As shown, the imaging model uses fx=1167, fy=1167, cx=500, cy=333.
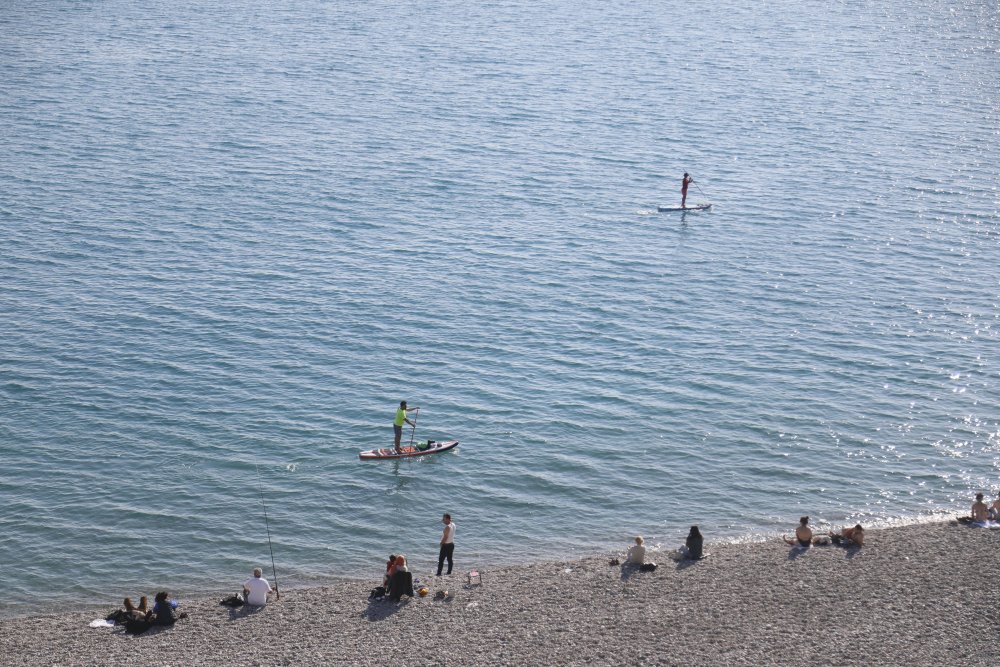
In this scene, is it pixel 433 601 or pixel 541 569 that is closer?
pixel 433 601

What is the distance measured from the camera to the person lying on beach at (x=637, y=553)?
1319 inches

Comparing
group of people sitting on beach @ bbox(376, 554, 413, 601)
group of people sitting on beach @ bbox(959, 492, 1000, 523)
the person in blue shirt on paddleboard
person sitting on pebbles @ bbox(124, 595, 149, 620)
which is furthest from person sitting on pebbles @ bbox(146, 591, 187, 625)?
group of people sitting on beach @ bbox(959, 492, 1000, 523)

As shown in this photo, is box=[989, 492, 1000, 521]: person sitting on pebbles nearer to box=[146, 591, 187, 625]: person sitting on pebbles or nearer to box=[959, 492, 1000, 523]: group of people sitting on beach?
box=[959, 492, 1000, 523]: group of people sitting on beach

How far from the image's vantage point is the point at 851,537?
34625mm

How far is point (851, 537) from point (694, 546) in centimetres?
474

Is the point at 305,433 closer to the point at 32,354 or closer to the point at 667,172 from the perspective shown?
the point at 32,354

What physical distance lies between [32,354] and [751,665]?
35.1 metres

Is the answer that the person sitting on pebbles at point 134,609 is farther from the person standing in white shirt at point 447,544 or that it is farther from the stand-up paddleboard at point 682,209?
the stand-up paddleboard at point 682,209

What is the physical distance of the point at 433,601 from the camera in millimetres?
31656

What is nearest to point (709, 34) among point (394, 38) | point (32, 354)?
point (394, 38)

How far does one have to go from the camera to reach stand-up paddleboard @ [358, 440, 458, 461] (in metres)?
43.1

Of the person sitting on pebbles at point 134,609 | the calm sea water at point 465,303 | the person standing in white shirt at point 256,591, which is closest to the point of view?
the person sitting on pebbles at point 134,609

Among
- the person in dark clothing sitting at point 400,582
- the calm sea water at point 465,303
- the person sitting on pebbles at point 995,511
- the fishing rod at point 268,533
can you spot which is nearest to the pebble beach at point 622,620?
the person in dark clothing sitting at point 400,582

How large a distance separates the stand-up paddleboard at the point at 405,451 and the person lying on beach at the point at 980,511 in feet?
59.8
